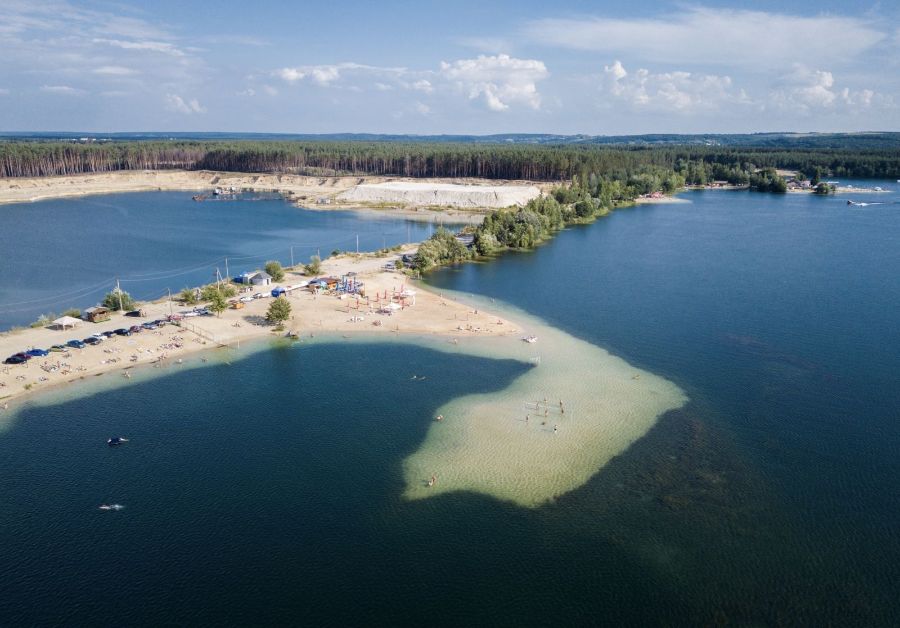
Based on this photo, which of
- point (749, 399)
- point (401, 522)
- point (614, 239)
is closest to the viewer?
point (401, 522)

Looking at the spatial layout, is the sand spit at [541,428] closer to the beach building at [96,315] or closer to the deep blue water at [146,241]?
the beach building at [96,315]

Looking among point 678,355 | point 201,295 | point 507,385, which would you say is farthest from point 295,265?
point 678,355

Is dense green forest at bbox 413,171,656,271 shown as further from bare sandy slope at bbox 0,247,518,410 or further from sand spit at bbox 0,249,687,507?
sand spit at bbox 0,249,687,507

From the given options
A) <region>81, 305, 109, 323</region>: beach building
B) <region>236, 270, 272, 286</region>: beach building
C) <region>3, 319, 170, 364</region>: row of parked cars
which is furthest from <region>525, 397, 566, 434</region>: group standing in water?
<region>81, 305, 109, 323</region>: beach building

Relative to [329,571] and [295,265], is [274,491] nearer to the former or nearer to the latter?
[329,571]

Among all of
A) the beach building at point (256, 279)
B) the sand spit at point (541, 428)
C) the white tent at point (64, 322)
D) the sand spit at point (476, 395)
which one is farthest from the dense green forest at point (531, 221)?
the white tent at point (64, 322)

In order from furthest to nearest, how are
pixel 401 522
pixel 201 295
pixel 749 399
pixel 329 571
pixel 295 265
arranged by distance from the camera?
pixel 295 265 < pixel 201 295 < pixel 749 399 < pixel 401 522 < pixel 329 571
